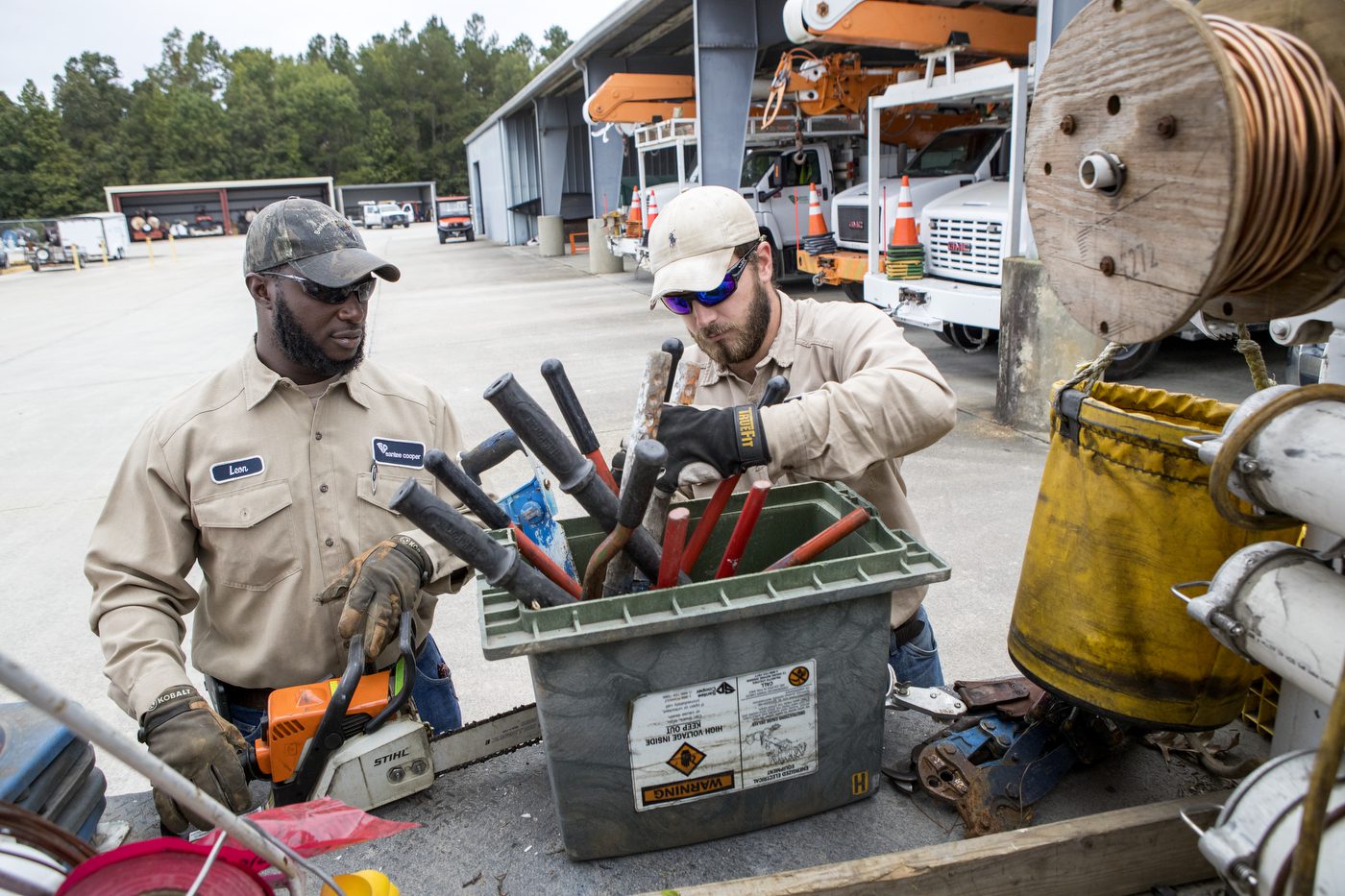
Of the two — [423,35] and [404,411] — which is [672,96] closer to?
[404,411]

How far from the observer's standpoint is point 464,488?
128cm

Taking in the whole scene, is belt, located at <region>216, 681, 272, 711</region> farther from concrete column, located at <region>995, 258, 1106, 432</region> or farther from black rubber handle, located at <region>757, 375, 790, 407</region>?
concrete column, located at <region>995, 258, 1106, 432</region>

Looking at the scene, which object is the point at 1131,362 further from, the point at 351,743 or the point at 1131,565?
the point at 351,743

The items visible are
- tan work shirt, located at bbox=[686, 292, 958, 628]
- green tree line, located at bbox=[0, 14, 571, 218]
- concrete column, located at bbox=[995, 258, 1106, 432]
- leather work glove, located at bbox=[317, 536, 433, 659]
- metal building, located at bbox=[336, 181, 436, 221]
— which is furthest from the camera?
metal building, located at bbox=[336, 181, 436, 221]

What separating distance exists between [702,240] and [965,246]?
6.28m

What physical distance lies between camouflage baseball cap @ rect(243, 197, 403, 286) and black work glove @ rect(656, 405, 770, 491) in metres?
0.88

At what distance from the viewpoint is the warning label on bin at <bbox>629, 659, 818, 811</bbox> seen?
125 centimetres

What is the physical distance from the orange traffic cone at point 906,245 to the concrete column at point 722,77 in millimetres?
3484

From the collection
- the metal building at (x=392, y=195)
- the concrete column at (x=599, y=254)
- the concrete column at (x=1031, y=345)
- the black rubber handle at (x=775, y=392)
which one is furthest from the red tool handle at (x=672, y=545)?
the metal building at (x=392, y=195)

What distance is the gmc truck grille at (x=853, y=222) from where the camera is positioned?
9812mm

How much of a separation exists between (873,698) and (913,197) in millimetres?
7915

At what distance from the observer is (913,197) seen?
8.50 m

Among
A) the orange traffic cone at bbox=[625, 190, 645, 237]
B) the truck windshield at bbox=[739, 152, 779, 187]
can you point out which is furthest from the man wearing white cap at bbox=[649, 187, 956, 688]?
the orange traffic cone at bbox=[625, 190, 645, 237]

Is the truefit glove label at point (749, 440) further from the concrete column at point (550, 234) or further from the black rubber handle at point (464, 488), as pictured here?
the concrete column at point (550, 234)
